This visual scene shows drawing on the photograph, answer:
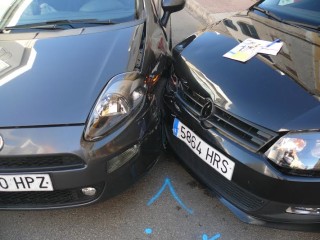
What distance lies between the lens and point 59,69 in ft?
7.13

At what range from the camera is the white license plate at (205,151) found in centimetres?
191

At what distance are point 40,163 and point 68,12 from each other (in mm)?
1334

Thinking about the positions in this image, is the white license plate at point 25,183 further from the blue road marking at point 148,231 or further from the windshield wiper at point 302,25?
the windshield wiper at point 302,25

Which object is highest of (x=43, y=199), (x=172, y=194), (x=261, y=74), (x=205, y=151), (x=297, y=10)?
(x=297, y=10)

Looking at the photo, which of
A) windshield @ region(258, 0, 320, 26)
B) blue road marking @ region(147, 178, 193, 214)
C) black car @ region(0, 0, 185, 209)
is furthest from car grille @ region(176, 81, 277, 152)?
windshield @ region(258, 0, 320, 26)

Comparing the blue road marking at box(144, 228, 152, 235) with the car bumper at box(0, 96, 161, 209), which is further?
the blue road marking at box(144, 228, 152, 235)

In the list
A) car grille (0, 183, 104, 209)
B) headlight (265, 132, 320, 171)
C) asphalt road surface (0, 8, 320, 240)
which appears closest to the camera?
headlight (265, 132, 320, 171)

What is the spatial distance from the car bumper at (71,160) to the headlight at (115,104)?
0.14ft

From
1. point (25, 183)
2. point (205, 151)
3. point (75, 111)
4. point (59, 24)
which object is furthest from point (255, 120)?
point (59, 24)

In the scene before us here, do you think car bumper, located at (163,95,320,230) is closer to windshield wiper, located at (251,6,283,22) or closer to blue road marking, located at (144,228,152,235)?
blue road marking, located at (144,228,152,235)

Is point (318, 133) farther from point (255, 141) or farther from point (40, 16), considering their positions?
point (40, 16)

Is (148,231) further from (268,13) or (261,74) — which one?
(268,13)

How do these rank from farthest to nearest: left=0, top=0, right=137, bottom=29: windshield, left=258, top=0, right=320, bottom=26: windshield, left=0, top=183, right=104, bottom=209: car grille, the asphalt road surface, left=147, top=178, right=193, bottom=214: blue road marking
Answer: left=0, top=0, right=137, bottom=29: windshield
left=258, top=0, right=320, bottom=26: windshield
left=147, top=178, right=193, bottom=214: blue road marking
the asphalt road surface
left=0, top=183, right=104, bottom=209: car grille

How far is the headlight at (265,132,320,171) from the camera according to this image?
1.66m
